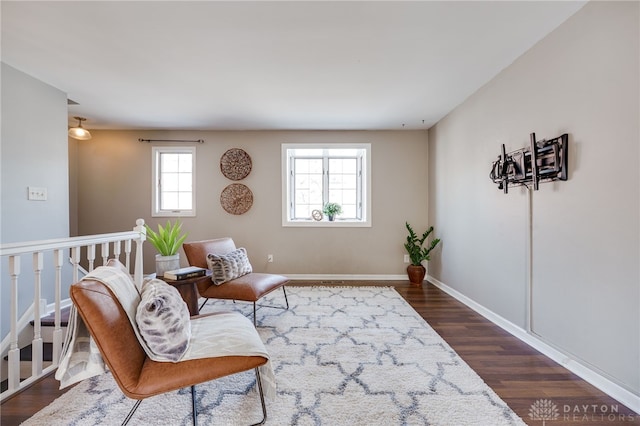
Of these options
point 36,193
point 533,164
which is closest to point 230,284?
point 36,193

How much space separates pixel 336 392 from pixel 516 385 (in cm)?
110

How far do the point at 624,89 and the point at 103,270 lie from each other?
287 cm

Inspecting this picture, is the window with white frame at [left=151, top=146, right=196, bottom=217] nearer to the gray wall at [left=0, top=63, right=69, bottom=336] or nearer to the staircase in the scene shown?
the gray wall at [left=0, top=63, right=69, bottom=336]

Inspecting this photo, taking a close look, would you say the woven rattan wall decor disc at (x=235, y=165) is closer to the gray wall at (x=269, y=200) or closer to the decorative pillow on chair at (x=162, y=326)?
the gray wall at (x=269, y=200)

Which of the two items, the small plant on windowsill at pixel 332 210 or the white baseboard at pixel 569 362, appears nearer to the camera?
the white baseboard at pixel 569 362

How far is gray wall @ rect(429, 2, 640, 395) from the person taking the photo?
152cm

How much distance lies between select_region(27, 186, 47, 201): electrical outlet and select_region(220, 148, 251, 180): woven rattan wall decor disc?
203 centimetres

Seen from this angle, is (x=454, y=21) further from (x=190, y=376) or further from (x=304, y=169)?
(x=304, y=169)

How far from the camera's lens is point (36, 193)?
2.70 metres

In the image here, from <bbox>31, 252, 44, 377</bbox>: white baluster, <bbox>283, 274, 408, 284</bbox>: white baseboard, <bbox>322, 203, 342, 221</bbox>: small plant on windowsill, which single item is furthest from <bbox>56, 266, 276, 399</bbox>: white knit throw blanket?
<bbox>322, 203, 342, 221</bbox>: small plant on windowsill

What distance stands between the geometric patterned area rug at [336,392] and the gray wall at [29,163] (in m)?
1.73

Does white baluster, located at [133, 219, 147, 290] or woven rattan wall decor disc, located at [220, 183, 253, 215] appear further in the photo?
woven rattan wall decor disc, located at [220, 183, 253, 215]

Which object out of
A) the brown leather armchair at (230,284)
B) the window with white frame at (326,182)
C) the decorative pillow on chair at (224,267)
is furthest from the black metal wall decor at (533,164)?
the decorative pillow on chair at (224,267)

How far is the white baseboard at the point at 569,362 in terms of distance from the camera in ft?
4.98
